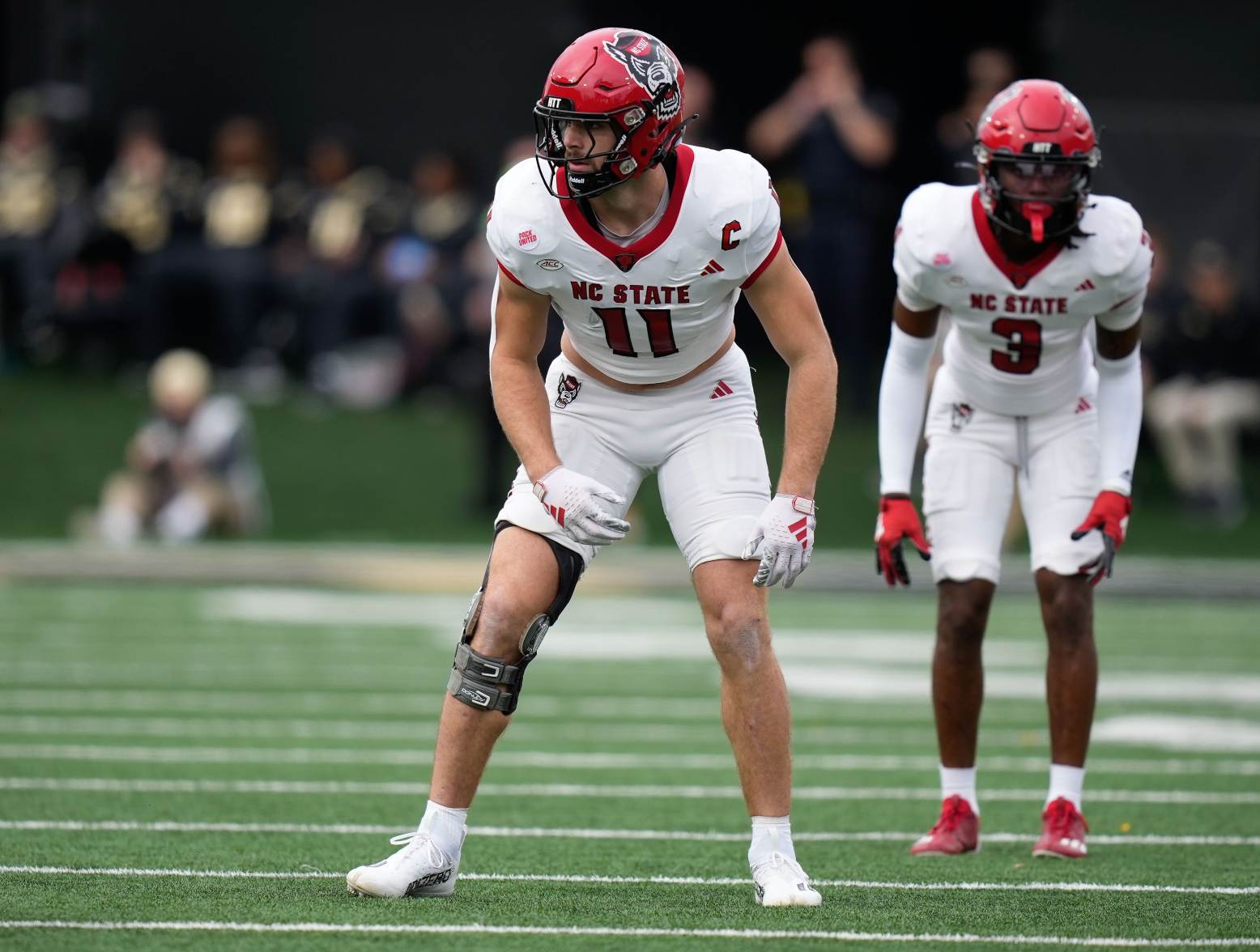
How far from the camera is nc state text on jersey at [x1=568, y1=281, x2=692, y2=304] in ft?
17.2

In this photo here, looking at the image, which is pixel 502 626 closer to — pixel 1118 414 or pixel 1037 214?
pixel 1037 214

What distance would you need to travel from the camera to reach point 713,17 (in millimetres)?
19156

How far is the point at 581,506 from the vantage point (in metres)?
5.12

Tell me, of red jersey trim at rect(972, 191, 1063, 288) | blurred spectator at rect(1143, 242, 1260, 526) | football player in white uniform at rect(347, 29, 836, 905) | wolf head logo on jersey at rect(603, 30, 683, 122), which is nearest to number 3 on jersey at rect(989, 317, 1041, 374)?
red jersey trim at rect(972, 191, 1063, 288)

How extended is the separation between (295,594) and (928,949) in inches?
327

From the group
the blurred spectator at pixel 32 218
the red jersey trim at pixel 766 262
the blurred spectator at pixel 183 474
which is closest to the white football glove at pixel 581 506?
the red jersey trim at pixel 766 262

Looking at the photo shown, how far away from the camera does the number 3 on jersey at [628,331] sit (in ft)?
17.4

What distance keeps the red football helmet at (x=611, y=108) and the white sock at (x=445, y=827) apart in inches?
57.1

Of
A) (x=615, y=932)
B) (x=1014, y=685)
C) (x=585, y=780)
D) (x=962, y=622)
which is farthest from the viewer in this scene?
(x=1014, y=685)

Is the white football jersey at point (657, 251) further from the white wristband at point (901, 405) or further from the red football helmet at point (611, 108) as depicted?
the white wristband at point (901, 405)

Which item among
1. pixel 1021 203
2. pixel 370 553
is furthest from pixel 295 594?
pixel 1021 203

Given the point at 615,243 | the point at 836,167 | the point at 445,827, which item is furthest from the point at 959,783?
the point at 836,167

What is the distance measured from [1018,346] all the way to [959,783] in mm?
1223

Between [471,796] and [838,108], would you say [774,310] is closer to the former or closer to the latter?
[471,796]
